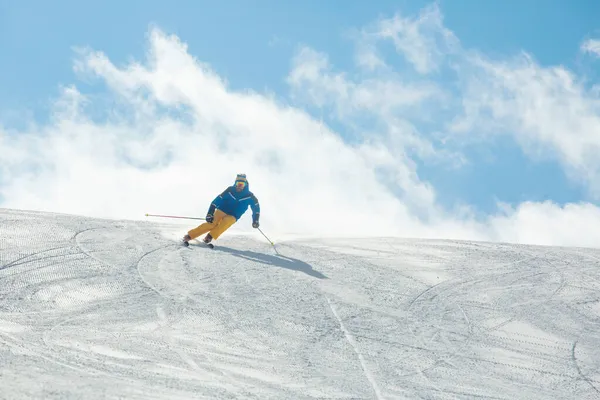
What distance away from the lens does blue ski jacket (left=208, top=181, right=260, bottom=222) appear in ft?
49.3

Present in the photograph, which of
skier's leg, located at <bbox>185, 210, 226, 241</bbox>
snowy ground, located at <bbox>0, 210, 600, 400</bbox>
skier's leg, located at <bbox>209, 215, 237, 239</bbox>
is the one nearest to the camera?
snowy ground, located at <bbox>0, 210, 600, 400</bbox>

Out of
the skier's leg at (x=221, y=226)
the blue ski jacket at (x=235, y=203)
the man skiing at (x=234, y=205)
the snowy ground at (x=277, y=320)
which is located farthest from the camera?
the blue ski jacket at (x=235, y=203)

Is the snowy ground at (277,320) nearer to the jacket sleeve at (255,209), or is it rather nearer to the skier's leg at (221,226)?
the skier's leg at (221,226)

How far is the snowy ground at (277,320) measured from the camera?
24.5ft

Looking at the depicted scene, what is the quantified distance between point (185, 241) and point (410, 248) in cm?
542

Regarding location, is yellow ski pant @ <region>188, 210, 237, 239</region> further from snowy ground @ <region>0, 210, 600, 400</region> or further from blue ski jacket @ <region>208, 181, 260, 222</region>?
snowy ground @ <region>0, 210, 600, 400</region>

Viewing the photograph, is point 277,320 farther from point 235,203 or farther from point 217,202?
point 217,202

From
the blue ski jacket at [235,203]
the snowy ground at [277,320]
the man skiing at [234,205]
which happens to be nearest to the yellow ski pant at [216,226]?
the man skiing at [234,205]

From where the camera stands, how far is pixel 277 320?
31.9 feet

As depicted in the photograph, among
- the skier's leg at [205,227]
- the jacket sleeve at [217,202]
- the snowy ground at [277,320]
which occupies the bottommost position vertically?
the snowy ground at [277,320]

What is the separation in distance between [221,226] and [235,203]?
2.35 feet

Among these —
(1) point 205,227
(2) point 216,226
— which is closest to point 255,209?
(2) point 216,226

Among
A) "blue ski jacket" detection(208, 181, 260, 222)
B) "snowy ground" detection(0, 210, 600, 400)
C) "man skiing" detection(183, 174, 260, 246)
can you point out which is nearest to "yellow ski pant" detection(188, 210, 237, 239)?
"man skiing" detection(183, 174, 260, 246)

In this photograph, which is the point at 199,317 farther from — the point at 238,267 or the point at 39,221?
the point at 39,221
